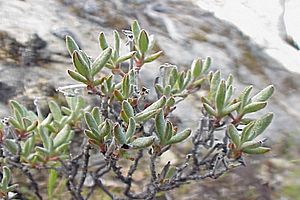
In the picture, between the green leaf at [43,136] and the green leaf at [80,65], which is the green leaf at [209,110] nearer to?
the green leaf at [80,65]

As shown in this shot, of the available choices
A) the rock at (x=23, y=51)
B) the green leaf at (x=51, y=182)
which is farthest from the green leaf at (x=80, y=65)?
the rock at (x=23, y=51)

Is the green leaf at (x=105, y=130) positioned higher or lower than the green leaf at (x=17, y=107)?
higher

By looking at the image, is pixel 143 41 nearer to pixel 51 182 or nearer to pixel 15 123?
pixel 15 123

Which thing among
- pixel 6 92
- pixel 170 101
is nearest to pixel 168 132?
pixel 170 101

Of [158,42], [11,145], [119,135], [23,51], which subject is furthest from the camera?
[158,42]

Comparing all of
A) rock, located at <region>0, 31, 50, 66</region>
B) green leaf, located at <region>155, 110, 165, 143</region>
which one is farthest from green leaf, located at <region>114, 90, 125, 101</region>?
rock, located at <region>0, 31, 50, 66</region>

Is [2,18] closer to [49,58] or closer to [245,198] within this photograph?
[49,58]

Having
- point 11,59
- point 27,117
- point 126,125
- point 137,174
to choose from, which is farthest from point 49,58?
point 126,125
